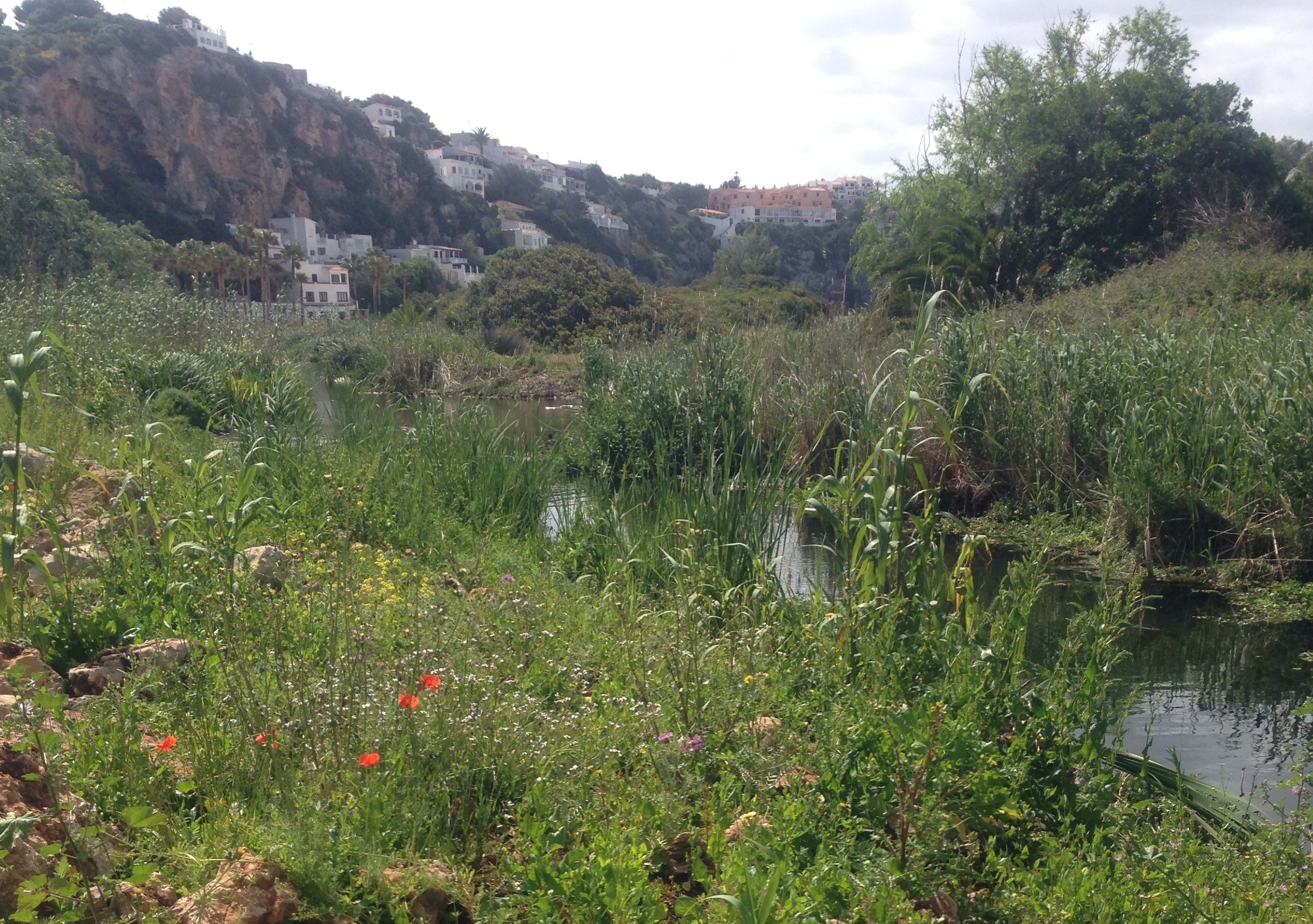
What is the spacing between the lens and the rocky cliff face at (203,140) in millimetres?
52344

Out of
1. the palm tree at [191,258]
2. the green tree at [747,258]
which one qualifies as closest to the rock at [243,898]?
the green tree at [747,258]

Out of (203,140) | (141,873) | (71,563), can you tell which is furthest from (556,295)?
(203,140)

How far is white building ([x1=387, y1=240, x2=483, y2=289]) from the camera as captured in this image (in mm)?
60488

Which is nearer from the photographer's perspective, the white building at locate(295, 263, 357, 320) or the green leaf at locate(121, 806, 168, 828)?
the green leaf at locate(121, 806, 168, 828)

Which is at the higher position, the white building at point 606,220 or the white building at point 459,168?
the white building at point 459,168

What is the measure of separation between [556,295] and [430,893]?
27056mm

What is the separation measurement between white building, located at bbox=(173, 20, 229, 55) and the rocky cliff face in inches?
189

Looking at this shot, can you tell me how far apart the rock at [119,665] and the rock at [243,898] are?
1.10 meters

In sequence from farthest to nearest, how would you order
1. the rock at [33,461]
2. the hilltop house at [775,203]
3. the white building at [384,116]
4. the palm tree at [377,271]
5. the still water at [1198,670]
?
the hilltop house at [775,203] < the white building at [384,116] < the palm tree at [377,271] < the rock at [33,461] < the still water at [1198,670]

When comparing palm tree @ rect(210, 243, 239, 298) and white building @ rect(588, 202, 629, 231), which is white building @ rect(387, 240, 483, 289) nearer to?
white building @ rect(588, 202, 629, 231)

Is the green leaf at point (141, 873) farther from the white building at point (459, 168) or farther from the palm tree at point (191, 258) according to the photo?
the white building at point (459, 168)

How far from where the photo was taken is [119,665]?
318 cm

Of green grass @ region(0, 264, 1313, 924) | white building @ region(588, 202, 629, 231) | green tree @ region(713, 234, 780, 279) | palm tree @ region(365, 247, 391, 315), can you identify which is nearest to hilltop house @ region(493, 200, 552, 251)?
white building @ region(588, 202, 629, 231)

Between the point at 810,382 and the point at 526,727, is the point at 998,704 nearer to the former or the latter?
the point at 526,727
